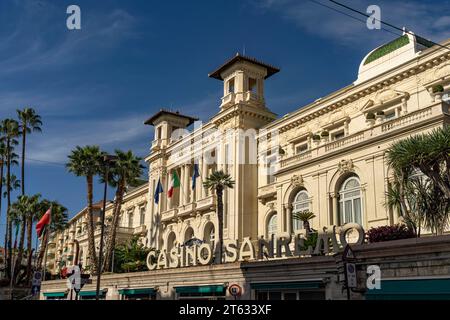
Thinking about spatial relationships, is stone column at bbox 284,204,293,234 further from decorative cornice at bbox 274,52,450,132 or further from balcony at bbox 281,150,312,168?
decorative cornice at bbox 274,52,450,132

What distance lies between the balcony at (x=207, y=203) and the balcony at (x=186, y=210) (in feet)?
3.95

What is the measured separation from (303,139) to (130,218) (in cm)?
3534

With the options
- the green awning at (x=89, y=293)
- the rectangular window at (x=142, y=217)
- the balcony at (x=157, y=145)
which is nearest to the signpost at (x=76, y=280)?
the green awning at (x=89, y=293)

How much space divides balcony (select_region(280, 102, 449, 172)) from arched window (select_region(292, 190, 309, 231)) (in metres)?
2.18

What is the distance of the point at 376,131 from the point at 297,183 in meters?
7.27

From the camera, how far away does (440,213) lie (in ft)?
66.0

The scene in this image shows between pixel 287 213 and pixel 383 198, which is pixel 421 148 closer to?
pixel 383 198

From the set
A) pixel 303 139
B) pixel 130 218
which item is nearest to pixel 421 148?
pixel 303 139

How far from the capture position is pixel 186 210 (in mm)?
48156

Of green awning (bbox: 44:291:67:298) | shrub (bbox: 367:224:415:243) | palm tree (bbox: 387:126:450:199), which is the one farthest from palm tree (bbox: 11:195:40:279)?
palm tree (bbox: 387:126:450:199)

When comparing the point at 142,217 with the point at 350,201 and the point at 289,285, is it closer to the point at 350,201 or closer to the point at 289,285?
the point at 350,201

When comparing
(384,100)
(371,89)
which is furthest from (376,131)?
(371,89)

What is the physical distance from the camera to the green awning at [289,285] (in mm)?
21078
